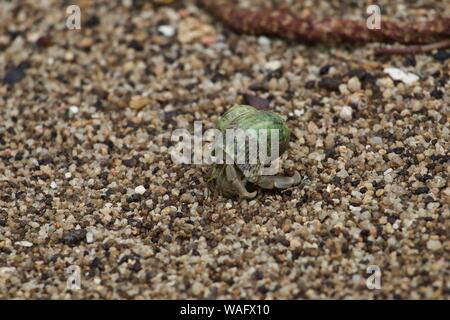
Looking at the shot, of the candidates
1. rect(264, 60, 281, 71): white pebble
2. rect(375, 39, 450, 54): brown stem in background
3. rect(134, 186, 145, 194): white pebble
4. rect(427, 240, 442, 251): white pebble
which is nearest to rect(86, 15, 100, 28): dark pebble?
rect(264, 60, 281, 71): white pebble

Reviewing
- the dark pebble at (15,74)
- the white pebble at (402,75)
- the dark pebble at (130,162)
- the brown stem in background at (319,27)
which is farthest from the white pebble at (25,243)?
the white pebble at (402,75)

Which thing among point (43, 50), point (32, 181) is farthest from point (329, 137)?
point (43, 50)

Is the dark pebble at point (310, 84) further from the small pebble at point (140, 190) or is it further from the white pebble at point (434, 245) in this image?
the white pebble at point (434, 245)

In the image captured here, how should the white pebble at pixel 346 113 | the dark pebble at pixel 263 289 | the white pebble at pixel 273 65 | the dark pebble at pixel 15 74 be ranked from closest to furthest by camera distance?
the dark pebble at pixel 263 289
the white pebble at pixel 346 113
the white pebble at pixel 273 65
the dark pebble at pixel 15 74

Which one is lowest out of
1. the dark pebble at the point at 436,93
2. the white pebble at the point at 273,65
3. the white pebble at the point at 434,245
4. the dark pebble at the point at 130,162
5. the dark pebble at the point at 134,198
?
the dark pebble at the point at 134,198

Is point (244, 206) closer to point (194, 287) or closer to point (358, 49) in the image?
point (194, 287)

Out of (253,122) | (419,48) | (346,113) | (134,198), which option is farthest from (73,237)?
(419,48)
